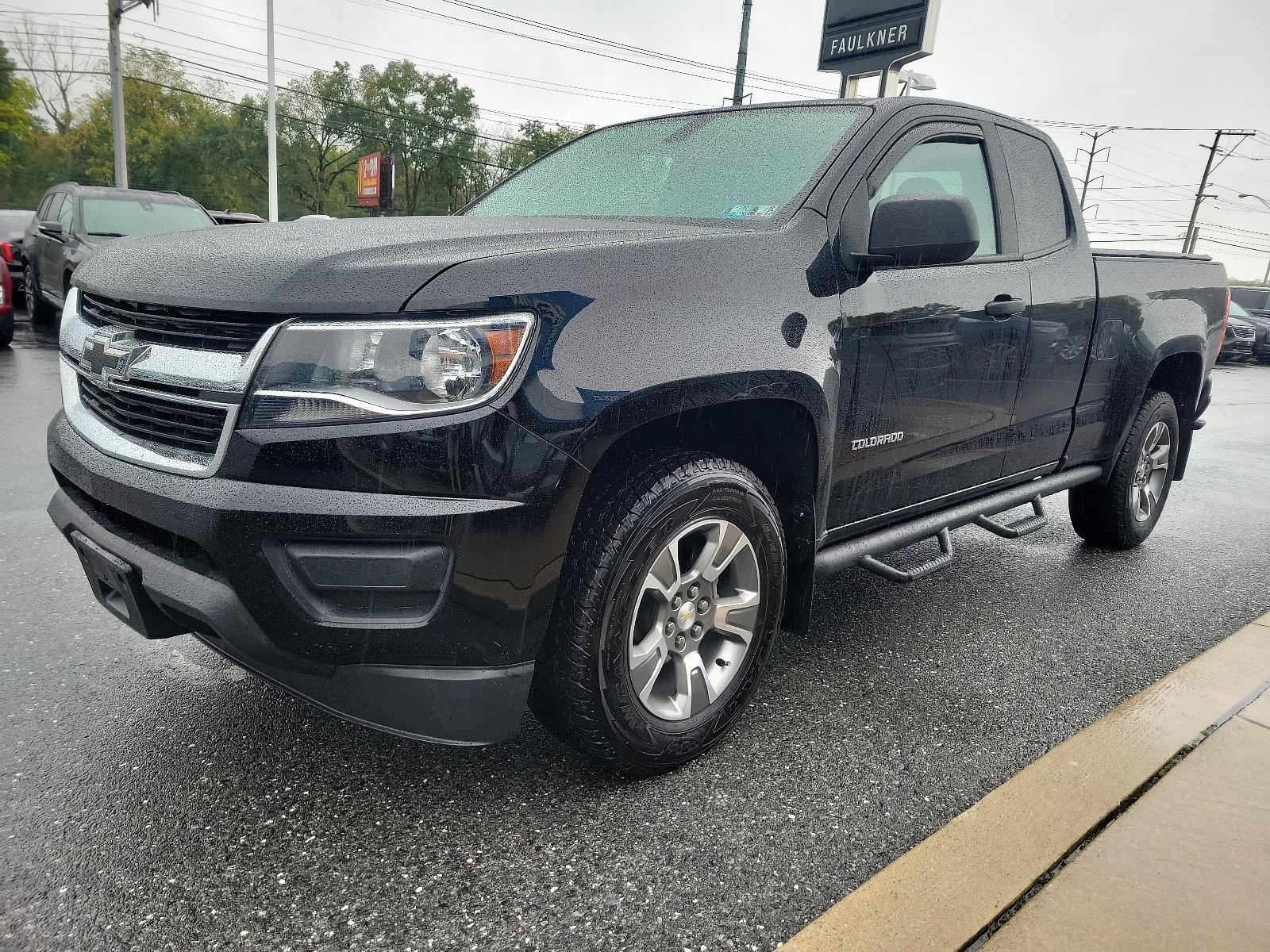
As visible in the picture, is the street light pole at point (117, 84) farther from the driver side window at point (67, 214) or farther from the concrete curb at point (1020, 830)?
the concrete curb at point (1020, 830)

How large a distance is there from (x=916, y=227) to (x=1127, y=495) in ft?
9.10

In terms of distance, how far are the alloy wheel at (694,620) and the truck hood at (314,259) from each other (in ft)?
2.60

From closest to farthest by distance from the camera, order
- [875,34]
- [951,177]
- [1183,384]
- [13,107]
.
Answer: [951,177]
[1183,384]
[875,34]
[13,107]

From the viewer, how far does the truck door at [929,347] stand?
2729mm

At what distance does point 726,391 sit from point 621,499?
0.39 m

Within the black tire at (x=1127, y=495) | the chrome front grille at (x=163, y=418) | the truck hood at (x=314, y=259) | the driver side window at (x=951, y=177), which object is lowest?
the black tire at (x=1127, y=495)

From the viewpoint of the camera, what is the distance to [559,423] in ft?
6.45

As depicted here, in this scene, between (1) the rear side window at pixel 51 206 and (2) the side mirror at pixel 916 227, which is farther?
(1) the rear side window at pixel 51 206

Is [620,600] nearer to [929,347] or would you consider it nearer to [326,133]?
[929,347]

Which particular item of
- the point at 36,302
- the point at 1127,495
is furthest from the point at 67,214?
the point at 1127,495

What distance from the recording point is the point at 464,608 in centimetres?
195

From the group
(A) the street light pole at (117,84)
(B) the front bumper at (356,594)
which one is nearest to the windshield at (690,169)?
(B) the front bumper at (356,594)

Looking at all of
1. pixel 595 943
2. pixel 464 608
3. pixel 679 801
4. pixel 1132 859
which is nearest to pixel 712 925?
pixel 595 943

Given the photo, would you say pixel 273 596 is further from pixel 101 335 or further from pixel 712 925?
pixel 712 925
